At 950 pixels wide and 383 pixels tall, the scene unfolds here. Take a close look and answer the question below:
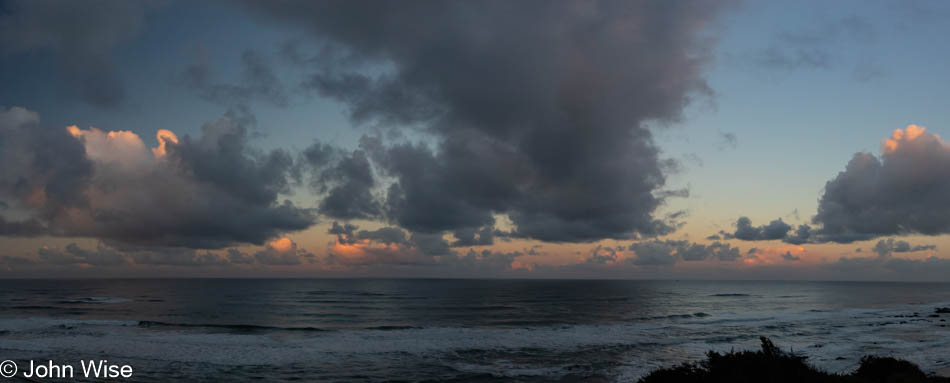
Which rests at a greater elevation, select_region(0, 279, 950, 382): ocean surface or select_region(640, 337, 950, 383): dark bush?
select_region(640, 337, 950, 383): dark bush

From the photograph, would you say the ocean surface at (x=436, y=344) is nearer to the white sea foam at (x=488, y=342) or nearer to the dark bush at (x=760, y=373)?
the white sea foam at (x=488, y=342)

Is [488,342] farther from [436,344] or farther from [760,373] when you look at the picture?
[760,373]

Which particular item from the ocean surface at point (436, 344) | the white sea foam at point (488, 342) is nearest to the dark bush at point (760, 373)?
the ocean surface at point (436, 344)

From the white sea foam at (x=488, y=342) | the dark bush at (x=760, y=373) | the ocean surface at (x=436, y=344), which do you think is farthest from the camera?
the white sea foam at (x=488, y=342)

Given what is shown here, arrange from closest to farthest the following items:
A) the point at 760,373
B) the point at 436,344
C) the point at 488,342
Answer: the point at 760,373, the point at 436,344, the point at 488,342

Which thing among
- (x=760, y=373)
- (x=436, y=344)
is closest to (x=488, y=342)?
(x=436, y=344)

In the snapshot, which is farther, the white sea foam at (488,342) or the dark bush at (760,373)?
the white sea foam at (488,342)

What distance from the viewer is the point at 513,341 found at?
38.9 m

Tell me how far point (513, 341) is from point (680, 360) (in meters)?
12.8

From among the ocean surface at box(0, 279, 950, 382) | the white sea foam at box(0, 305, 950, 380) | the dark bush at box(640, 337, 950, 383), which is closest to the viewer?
the dark bush at box(640, 337, 950, 383)

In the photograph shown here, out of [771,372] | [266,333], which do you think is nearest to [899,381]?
[771,372]

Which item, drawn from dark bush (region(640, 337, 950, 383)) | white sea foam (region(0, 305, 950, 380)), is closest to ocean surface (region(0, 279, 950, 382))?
white sea foam (region(0, 305, 950, 380))

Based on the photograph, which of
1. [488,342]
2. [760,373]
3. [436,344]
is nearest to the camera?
[760,373]

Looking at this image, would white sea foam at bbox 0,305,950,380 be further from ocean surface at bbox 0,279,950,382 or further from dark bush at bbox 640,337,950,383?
dark bush at bbox 640,337,950,383
